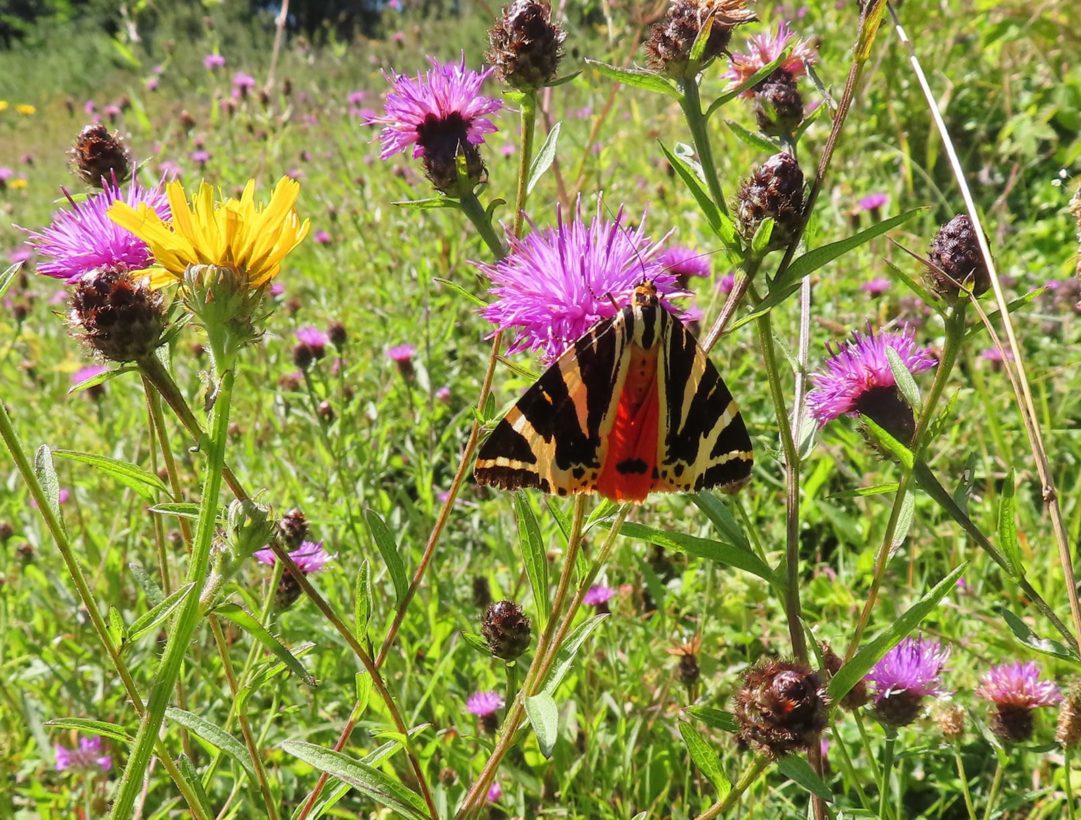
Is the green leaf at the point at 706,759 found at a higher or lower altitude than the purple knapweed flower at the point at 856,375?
lower

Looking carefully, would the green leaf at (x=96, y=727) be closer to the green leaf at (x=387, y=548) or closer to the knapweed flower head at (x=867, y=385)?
the green leaf at (x=387, y=548)

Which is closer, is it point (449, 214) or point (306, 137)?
point (449, 214)

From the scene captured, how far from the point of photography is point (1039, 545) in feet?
6.40

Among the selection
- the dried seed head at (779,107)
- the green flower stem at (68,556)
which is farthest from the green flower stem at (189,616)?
the dried seed head at (779,107)

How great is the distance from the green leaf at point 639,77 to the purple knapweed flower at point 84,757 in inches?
59.2

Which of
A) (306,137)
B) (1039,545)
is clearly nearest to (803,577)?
(1039,545)

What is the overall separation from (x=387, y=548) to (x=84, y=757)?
104cm

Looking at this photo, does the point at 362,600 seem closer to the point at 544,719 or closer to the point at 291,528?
the point at 544,719

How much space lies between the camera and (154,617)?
82 cm

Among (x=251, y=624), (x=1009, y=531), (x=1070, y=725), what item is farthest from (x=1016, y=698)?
(x=251, y=624)

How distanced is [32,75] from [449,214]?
10.3 m

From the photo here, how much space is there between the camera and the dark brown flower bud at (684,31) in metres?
1.07

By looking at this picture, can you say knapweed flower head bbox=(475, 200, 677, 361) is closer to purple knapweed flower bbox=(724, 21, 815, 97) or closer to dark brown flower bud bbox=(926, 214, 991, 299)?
dark brown flower bud bbox=(926, 214, 991, 299)

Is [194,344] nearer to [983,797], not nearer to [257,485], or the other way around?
[257,485]
